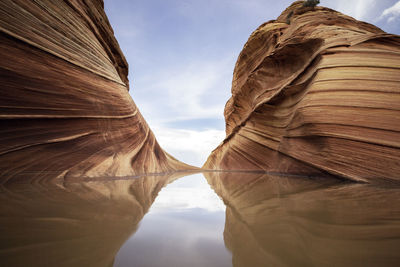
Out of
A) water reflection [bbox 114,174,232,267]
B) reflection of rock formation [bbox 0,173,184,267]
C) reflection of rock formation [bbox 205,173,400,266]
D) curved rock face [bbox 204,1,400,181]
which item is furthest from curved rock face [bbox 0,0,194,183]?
curved rock face [bbox 204,1,400,181]

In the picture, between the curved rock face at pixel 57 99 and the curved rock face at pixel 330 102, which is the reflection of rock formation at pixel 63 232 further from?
the curved rock face at pixel 330 102

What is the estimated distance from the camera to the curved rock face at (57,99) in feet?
5.66

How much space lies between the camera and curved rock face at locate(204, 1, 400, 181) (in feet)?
7.66

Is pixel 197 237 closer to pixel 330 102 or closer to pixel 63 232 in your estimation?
pixel 63 232

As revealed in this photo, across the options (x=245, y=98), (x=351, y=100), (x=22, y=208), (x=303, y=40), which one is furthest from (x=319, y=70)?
Result: (x=22, y=208)

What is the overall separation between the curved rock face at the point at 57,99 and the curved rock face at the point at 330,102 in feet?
9.39

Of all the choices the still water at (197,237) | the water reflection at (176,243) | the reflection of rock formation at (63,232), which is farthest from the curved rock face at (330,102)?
the reflection of rock formation at (63,232)

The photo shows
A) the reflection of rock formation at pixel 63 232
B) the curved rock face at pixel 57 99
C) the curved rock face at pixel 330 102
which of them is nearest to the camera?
the reflection of rock formation at pixel 63 232

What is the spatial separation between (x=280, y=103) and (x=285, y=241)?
13.9 feet

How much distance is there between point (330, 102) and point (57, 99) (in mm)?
3609

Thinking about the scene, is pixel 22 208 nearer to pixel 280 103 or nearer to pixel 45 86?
pixel 45 86

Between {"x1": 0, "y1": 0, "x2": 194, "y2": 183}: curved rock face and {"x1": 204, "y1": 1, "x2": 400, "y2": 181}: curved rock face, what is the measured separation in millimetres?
2862

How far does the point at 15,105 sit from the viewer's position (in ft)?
5.77

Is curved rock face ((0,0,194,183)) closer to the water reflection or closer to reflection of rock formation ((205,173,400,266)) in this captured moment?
the water reflection
